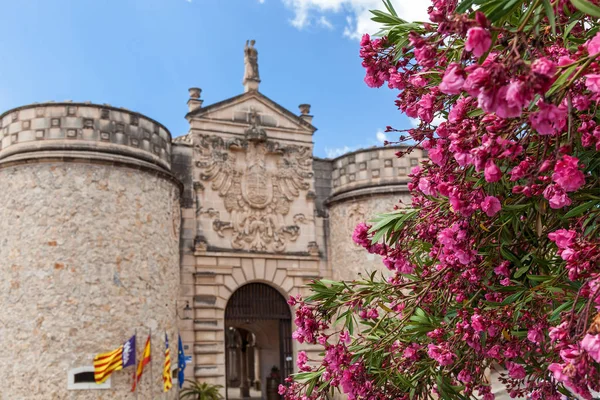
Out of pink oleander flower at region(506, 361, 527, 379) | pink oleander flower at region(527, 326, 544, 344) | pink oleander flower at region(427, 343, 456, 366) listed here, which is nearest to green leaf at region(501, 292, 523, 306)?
pink oleander flower at region(527, 326, 544, 344)

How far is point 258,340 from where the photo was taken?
76.9 feet

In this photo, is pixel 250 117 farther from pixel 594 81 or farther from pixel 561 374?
pixel 561 374

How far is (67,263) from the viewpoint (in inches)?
489

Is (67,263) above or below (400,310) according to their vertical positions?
above

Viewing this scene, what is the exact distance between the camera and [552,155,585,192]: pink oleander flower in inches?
129

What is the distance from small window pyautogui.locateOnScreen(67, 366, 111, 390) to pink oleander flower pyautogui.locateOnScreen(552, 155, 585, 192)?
10582 mm

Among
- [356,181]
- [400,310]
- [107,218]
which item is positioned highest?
[356,181]

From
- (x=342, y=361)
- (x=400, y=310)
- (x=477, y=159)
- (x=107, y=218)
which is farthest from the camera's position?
(x=107, y=218)

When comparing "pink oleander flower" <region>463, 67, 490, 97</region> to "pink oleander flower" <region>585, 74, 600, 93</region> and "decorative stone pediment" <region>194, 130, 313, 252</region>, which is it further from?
"decorative stone pediment" <region>194, 130, 313, 252</region>

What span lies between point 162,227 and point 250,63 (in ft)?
17.7

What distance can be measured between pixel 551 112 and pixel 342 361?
2.53 m

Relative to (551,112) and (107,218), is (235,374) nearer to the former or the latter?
(107,218)

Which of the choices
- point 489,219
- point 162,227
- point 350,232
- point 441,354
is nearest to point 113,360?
point 162,227

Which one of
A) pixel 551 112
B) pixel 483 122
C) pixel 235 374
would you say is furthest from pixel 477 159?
pixel 235 374
